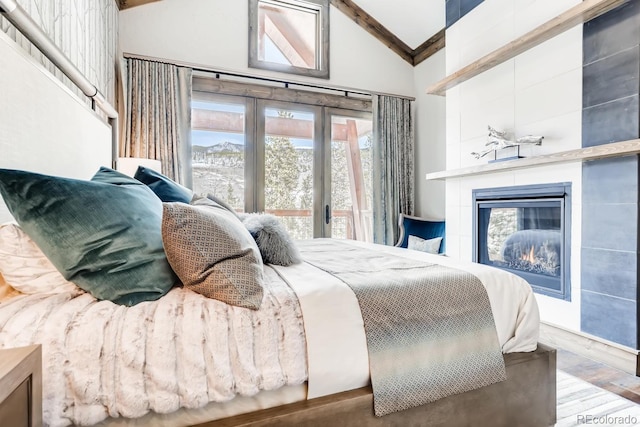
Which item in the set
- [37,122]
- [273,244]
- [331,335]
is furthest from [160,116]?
[331,335]

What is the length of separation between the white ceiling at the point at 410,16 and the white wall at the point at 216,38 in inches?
10.5

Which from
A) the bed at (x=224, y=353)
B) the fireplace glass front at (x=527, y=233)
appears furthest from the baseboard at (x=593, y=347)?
the bed at (x=224, y=353)

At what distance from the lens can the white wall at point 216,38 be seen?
3.50m

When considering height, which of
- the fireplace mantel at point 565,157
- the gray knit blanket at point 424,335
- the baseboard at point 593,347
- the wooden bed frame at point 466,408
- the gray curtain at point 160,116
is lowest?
the baseboard at point 593,347

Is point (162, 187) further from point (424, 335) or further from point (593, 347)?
point (593, 347)

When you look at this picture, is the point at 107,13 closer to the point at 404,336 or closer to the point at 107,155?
the point at 107,155

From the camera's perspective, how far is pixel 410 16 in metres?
4.13

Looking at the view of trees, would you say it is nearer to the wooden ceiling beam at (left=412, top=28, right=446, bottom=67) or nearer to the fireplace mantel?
the wooden ceiling beam at (left=412, top=28, right=446, bottom=67)

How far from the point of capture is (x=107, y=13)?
2.91 m

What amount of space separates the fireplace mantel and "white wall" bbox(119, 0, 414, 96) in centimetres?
211

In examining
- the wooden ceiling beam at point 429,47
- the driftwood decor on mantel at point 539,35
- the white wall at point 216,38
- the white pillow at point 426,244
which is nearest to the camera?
the driftwood decor on mantel at point 539,35

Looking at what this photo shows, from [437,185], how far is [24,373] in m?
4.16

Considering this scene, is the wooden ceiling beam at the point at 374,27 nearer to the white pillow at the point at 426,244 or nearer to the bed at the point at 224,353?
the white pillow at the point at 426,244

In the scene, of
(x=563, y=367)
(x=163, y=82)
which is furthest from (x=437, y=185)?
(x=163, y=82)
